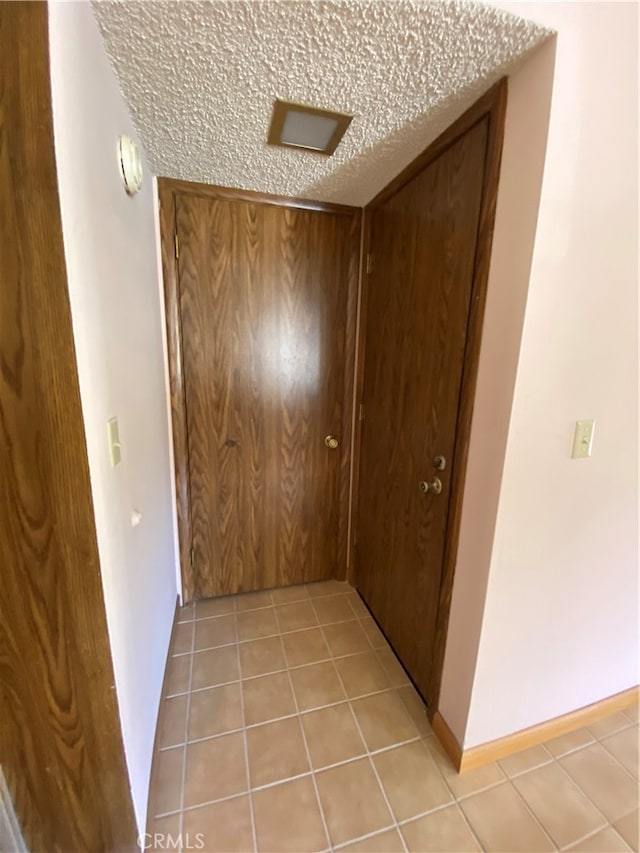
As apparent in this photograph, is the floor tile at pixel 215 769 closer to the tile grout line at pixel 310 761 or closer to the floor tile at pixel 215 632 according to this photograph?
the tile grout line at pixel 310 761

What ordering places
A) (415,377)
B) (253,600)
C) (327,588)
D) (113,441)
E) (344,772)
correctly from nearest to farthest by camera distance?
(113,441) → (344,772) → (415,377) → (253,600) → (327,588)

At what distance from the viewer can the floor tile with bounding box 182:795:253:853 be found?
38.9 inches

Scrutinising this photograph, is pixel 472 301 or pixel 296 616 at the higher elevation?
pixel 472 301

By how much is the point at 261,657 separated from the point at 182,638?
414mm

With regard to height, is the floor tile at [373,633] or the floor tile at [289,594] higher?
the floor tile at [289,594]

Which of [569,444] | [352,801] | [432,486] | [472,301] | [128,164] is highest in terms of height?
[128,164]

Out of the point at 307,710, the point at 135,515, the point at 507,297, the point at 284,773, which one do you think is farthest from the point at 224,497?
the point at 507,297

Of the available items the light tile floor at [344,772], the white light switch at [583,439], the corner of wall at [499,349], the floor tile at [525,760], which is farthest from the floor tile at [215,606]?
the white light switch at [583,439]

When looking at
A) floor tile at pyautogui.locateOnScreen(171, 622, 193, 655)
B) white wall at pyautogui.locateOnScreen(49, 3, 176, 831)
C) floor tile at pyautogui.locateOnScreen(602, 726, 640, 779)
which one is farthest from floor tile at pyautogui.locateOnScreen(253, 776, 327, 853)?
floor tile at pyautogui.locateOnScreen(602, 726, 640, 779)

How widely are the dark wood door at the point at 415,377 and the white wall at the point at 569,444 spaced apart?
171mm

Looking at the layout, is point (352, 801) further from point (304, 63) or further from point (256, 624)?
point (304, 63)

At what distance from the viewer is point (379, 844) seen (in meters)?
1.00

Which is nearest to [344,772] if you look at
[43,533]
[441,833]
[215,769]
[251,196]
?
[441,833]

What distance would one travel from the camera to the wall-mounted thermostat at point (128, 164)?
37.8 inches
